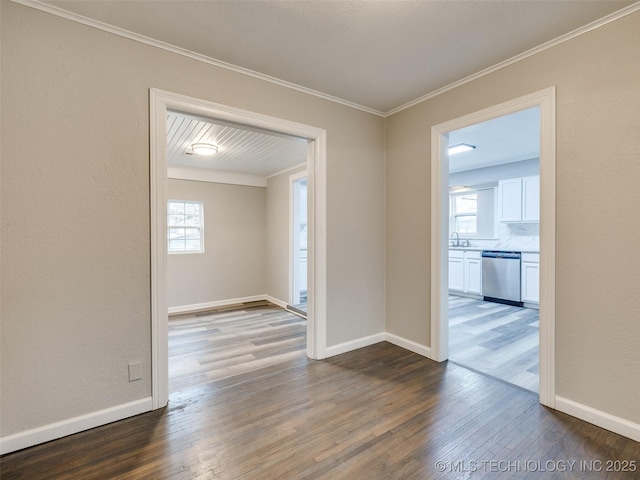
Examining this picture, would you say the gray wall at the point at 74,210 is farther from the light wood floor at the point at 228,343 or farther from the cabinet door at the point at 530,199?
the cabinet door at the point at 530,199

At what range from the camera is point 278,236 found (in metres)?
5.74

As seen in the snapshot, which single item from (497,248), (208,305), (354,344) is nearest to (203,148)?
(208,305)

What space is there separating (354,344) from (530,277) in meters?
3.69

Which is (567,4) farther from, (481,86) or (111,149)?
(111,149)

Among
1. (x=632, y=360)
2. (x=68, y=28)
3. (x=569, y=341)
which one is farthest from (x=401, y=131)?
(x=68, y=28)

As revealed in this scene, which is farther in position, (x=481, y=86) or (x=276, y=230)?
(x=276, y=230)

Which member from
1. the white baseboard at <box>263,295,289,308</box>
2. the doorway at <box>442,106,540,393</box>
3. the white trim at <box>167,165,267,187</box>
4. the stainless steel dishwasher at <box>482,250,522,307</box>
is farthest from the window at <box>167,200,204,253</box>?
the stainless steel dishwasher at <box>482,250,522,307</box>

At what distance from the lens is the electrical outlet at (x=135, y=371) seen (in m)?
2.04

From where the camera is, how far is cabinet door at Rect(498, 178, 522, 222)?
5355 millimetres

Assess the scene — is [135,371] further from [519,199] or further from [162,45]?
[519,199]

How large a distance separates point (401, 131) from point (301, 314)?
3.09m

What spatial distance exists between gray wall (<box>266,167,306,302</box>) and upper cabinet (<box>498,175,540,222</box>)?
384 centimetres

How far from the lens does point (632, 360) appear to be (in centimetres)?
179

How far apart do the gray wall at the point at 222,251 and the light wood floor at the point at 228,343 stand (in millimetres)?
547
